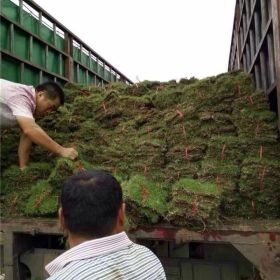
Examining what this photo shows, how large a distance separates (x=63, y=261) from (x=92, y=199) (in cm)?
19

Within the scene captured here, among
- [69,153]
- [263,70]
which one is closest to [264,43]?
[263,70]

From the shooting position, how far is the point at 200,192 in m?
2.87

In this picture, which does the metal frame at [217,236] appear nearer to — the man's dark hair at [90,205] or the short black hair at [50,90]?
the short black hair at [50,90]

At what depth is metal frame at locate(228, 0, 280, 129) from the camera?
10.4 ft

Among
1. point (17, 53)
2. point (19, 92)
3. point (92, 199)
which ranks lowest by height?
point (92, 199)

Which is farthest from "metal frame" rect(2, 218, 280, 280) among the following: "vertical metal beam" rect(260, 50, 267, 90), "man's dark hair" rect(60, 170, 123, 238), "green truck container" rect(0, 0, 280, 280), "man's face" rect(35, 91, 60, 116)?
"vertical metal beam" rect(260, 50, 267, 90)

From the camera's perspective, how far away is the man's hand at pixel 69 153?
3555 mm

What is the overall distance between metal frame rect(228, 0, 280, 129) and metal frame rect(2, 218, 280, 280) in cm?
106

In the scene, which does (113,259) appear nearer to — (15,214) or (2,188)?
(15,214)

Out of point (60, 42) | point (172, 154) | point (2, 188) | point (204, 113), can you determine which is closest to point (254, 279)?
point (172, 154)

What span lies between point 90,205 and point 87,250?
13 centimetres

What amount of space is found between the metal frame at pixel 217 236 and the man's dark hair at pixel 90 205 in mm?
1526

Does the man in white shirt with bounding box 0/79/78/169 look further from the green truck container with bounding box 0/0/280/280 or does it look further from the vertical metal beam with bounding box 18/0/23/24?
the vertical metal beam with bounding box 18/0/23/24

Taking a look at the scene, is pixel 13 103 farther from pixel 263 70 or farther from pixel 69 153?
pixel 263 70
